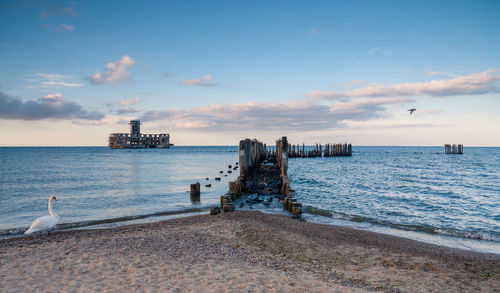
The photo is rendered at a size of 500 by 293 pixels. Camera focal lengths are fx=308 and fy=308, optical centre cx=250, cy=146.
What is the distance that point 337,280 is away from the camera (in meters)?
5.24

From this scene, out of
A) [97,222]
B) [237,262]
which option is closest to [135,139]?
[97,222]

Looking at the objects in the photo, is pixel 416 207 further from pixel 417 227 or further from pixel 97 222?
pixel 97 222

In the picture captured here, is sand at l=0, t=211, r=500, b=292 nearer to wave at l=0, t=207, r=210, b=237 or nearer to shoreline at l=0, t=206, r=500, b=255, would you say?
shoreline at l=0, t=206, r=500, b=255

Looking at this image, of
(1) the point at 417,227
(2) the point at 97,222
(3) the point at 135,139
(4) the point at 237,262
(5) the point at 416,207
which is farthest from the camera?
(3) the point at 135,139

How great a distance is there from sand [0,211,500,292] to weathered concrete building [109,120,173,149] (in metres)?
111

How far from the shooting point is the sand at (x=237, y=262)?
4.96 m

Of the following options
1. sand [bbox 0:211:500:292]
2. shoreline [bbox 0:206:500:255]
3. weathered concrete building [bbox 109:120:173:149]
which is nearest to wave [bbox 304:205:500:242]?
shoreline [bbox 0:206:500:255]

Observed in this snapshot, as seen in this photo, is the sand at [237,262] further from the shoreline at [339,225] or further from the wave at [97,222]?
the wave at [97,222]

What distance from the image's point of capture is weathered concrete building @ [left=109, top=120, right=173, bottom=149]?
113m

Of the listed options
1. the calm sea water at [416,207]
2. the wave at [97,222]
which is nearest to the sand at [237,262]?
the wave at [97,222]

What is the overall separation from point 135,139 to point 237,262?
11645cm

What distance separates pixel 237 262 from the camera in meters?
5.97

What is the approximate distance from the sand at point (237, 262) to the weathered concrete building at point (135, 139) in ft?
365

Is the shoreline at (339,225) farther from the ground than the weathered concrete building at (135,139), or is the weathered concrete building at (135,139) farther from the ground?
the weathered concrete building at (135,139)
